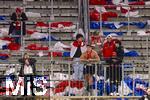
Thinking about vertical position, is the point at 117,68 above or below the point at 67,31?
below

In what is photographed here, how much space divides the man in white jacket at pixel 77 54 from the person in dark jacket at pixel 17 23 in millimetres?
2656

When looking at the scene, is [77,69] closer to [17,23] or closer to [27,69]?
[27,69]

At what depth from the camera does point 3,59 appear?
27047 millimetres

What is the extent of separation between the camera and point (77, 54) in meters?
25.3

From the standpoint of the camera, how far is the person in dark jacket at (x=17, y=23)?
1088 inches

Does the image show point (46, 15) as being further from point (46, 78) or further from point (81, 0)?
point (46, 78)

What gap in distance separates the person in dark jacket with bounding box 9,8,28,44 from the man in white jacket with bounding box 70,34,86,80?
8.71 feet

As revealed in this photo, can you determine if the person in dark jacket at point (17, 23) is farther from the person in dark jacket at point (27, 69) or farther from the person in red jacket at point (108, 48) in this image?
the person in red jacket at point (108, 48)

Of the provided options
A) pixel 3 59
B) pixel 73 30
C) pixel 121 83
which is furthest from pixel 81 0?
pixel 121 83

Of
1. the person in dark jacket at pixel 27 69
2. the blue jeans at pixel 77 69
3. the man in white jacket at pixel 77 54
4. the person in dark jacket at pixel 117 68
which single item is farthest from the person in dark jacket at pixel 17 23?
the person in dark jacket at pixel 117 68

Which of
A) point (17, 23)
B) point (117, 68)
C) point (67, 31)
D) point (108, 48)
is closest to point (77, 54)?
point (108, 48)

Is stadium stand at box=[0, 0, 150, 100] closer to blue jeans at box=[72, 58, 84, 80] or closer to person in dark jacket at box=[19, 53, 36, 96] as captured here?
blue jeans at box=[72, 58, 84, 80]

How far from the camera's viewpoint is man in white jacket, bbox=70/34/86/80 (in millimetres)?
24234

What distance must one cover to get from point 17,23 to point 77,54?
3471mm
